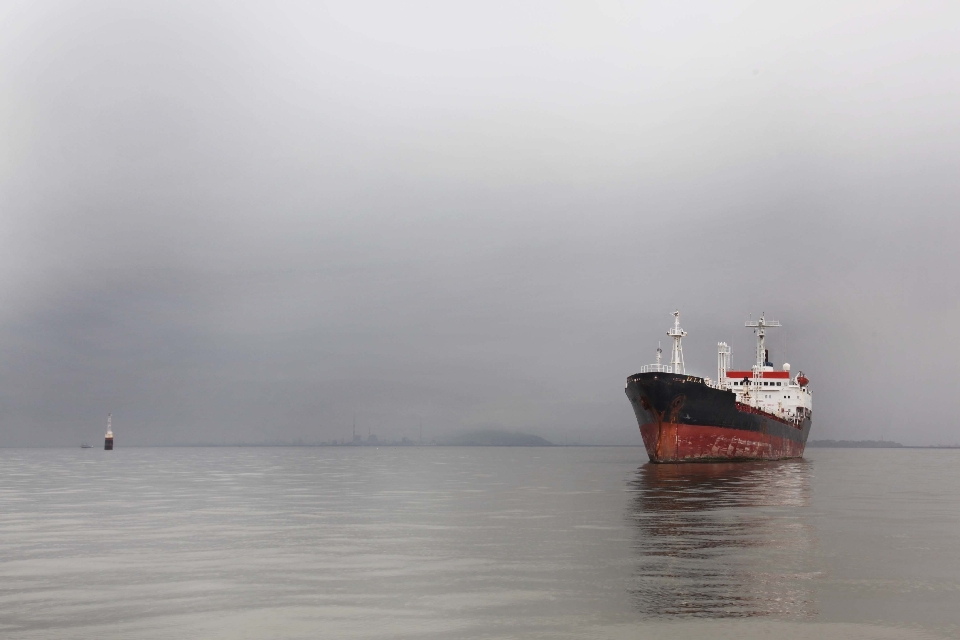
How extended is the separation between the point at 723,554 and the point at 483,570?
22.3ft

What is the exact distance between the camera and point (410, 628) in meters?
14.7

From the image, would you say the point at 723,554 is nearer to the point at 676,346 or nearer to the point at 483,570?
the point at 483,570

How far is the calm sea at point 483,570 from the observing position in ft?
49.2

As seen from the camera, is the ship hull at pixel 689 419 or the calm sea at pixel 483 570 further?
the ship hull at pixel 689 419

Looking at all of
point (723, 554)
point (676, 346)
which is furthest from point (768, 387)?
point (723, 554)

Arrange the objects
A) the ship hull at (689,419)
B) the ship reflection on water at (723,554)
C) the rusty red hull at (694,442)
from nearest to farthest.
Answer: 1. the ship reflection on water at (723,554)
2. the ship hull at (689,419)
3. the rusty red hull at (694,442)

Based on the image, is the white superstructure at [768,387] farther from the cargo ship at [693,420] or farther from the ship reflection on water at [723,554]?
the ship reflection on water at [723,554]

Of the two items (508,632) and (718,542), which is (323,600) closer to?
(508,632)

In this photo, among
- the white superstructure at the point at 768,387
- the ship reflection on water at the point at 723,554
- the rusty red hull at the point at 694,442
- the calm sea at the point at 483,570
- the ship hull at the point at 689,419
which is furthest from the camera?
the white superstructure at the point at 768,387

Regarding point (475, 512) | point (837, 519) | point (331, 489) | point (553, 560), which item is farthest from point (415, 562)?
point (331, 489)

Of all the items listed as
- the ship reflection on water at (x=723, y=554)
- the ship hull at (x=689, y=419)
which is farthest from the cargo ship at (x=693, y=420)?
the ship reflection on water at (x=723, y=554)

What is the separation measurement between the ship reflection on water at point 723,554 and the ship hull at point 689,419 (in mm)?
28779

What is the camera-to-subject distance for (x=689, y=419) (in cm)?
7588

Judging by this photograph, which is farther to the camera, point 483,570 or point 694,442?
point 694,442
